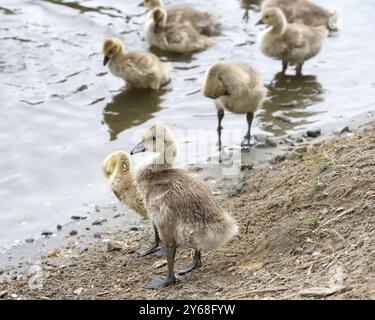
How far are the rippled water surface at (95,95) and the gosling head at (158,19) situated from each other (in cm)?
→ 45

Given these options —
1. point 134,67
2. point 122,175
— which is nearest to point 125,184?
point 122,175

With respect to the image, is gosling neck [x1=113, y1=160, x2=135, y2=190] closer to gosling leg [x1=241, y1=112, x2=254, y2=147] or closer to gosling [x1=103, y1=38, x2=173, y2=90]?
gosling leg [x1=241, y1=112, x2=254, y2=147]

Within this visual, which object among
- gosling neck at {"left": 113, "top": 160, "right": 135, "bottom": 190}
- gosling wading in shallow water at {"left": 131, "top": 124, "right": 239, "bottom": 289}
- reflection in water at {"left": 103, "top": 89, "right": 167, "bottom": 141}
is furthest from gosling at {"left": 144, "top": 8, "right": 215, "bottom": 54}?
gosling wading in shallow water at {"left": 131, "top": 124, "right": 239, "bottom": 289}

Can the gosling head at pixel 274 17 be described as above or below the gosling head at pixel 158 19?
above

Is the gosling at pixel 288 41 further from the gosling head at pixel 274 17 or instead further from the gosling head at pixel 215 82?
the gosling head at pixel 215 82

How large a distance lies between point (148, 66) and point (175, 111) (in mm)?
987

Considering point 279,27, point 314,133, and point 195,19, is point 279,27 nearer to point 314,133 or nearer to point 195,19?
point 195,19

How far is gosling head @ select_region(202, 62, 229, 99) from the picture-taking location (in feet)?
26.5

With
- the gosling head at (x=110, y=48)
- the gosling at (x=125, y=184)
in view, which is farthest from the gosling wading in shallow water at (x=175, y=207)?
the gosling head at (x=110, y=48)

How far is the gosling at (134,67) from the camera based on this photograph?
10312 millimetres

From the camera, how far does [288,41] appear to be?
34.8 feet

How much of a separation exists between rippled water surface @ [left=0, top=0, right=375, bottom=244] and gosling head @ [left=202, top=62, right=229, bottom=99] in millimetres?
692

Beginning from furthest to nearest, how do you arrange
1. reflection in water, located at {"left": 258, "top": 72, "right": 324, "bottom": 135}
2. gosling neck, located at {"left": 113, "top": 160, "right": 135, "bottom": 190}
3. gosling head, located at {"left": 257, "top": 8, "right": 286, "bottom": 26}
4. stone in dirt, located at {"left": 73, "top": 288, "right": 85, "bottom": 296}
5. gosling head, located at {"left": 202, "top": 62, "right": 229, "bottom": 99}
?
1. gosling head, located at {"left": 257, "top": 8, "right": 286, "bottom": 26}
2. reflection in water, located at {"left": 258, "top": 72, "right": 324, "bottom": 135}
3. gosling head, located at {"left": 202, "top": 62, "right": 229, "bottom": 99}
4. gosling neck, located at {"left": 113, "top": 160, "right": 135, "bottom": 190}
5. stone in dirt, located at {"left": 73, "top": 288, "right": 85, "bottom": 296}
